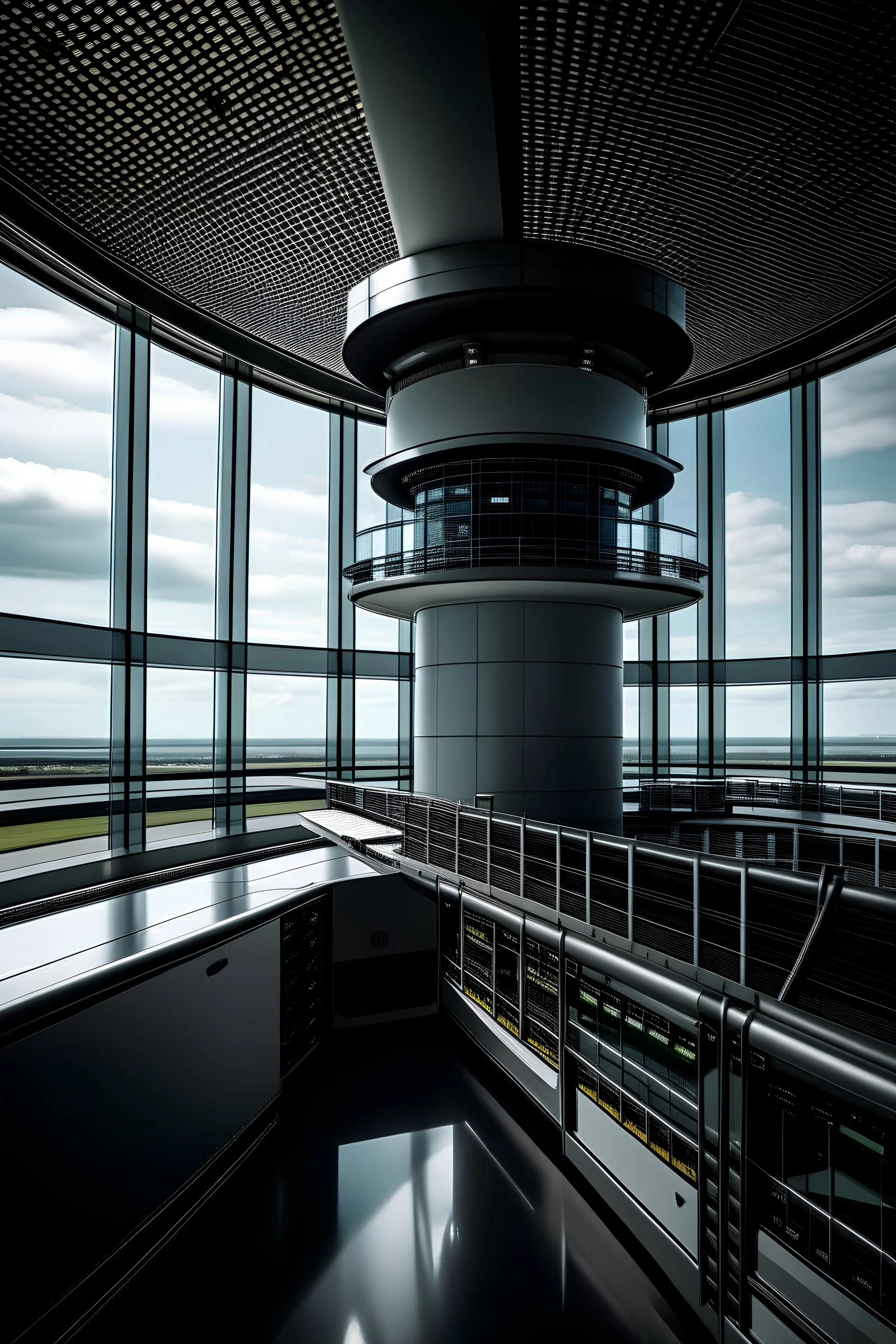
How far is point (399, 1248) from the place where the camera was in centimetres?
721

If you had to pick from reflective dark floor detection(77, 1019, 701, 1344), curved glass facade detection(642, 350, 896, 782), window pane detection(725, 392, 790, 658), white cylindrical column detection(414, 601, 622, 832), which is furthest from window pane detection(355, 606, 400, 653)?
reflective dark floor detection(77, 1019, 701, 1344)

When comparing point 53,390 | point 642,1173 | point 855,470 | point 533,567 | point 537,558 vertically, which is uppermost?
point 53,390

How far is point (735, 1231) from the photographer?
5.47m

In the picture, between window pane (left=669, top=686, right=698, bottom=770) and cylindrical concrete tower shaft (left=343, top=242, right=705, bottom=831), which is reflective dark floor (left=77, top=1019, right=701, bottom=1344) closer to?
cylindrical concrete tower shaft (left=343, top=242, right=705, bottom=831)

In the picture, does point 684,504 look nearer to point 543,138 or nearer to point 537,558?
point 537,558

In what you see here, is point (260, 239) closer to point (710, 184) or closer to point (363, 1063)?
point (710, 184)

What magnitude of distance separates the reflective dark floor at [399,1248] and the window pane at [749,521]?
1628 centimetres

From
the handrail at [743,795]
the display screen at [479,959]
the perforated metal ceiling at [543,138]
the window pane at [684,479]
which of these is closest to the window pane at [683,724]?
the handrail at [743,795]

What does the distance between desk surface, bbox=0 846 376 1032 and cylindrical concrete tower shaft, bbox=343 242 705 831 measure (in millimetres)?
3847

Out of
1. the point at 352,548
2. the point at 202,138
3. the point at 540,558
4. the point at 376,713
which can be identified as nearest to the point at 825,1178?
the point at 540,558

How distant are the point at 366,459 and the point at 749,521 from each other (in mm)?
12345

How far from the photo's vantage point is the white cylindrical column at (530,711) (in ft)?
45.7

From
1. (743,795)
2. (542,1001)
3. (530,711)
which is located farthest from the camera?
(743,795)

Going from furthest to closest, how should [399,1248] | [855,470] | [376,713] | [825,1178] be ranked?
[855,470] → [376,713] → [399,1248] → [825,1178]
